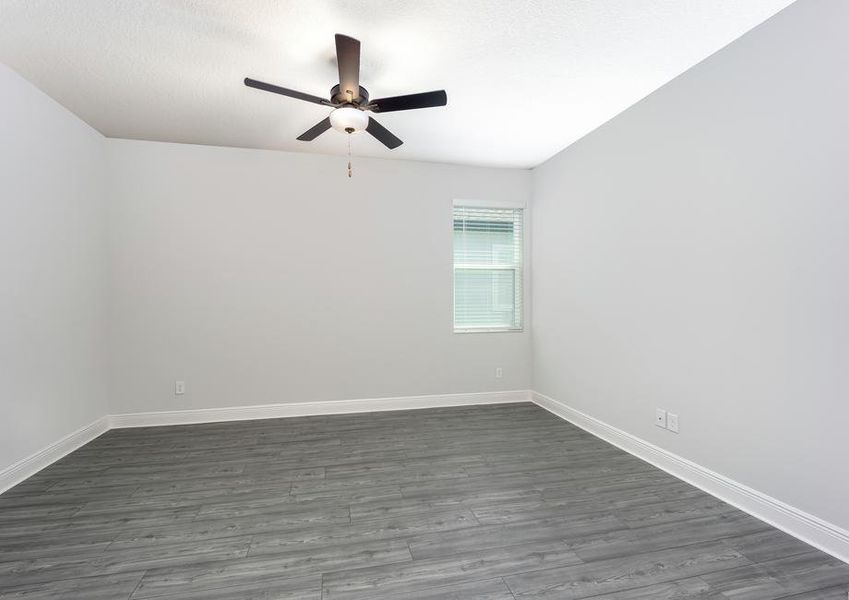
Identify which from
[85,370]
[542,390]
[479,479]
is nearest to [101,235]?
[85,370]

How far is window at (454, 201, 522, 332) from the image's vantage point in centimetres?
430

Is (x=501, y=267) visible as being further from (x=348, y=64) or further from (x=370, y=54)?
(x=348, y=64)

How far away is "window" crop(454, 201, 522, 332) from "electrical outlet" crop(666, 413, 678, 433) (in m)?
1.92

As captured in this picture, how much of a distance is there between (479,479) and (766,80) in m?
2.81

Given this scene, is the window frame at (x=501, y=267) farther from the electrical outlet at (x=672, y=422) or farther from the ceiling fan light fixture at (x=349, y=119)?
the ceiling fan light fixture at (x=349, y=119)

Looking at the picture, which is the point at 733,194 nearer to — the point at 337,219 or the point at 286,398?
the point at 337,219

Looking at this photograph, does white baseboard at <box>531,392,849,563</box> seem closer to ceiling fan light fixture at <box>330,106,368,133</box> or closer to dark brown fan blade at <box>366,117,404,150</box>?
dark brown fan blade at <box>366,117,404,150</box>

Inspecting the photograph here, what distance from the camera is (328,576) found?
5.30 ft

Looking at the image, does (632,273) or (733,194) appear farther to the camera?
(632,273)

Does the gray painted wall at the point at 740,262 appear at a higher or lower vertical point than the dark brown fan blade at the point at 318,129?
lower

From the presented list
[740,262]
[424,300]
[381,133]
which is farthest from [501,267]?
[740,262]

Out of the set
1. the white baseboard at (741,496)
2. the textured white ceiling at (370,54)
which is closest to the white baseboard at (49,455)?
the textured white ceiling at (370,54)

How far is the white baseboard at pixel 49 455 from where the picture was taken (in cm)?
236

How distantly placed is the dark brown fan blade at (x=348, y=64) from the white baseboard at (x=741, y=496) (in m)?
3.10
